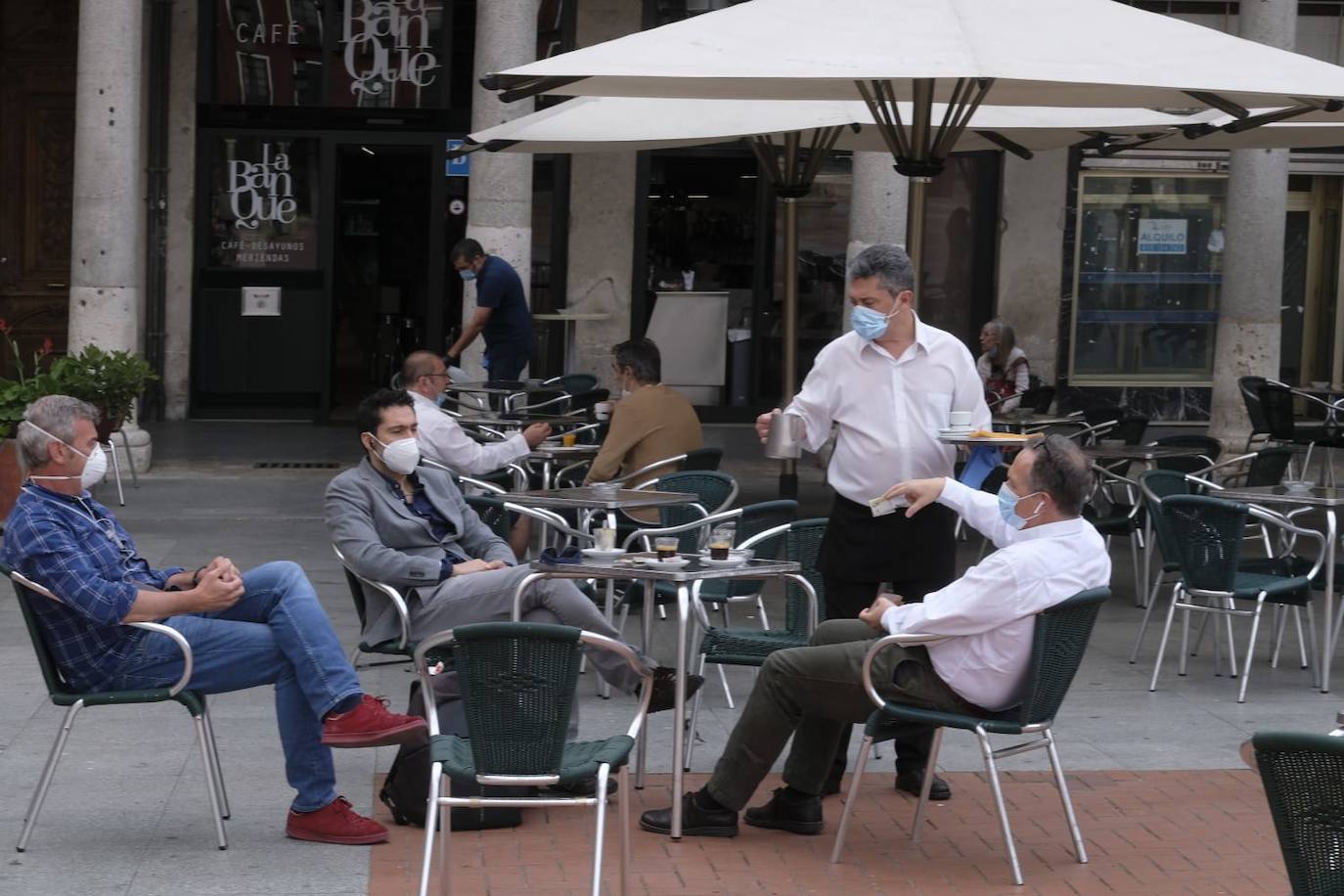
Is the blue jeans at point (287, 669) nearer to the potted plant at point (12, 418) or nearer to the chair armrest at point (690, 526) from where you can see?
the chair armrest at point (690, 526)

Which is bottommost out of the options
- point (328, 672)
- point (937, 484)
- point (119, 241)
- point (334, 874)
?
point (334, 874)

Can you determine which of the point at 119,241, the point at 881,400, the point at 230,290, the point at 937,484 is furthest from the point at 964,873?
the point at 230,290

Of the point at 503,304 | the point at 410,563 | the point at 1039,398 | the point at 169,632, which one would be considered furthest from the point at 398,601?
the point at 1039,398

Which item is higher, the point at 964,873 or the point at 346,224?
the point at 346,224

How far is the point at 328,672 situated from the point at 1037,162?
12858mm

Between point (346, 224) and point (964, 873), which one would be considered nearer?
point (964, 873)

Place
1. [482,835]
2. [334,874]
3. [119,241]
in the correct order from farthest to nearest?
1. [119,241]
2. [482,835]
3. [334,874]

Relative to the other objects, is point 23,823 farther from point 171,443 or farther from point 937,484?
point 171,443

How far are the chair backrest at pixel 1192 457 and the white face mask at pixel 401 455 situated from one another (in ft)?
13.3

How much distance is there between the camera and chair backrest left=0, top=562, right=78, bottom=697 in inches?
203

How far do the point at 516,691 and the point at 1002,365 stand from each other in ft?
31.0

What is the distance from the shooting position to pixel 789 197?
10062 millimetres

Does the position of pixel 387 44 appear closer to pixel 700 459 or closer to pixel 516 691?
A: pixel 700 459

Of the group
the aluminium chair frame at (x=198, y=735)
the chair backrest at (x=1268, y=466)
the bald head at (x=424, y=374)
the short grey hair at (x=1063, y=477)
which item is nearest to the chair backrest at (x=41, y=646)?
the aluminium chair frame at (x=198, y=735)
